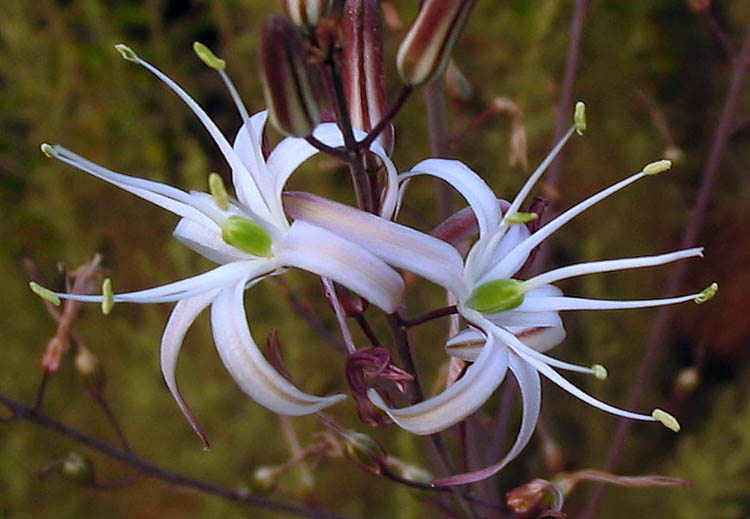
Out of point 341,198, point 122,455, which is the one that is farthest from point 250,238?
point 341,198

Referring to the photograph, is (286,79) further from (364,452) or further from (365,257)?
(364,452)

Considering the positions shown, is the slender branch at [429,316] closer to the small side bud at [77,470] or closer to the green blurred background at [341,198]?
the small side bud at [77,470]

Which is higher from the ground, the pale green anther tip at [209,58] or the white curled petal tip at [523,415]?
the pale green anther tip at [209,58]

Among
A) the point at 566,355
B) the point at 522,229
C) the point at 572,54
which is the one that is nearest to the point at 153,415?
the point at 566,355

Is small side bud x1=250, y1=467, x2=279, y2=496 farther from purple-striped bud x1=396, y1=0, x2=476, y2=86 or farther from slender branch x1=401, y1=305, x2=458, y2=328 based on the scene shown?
purple-striped bud x1=396, y1=0, x2=476, y2=86

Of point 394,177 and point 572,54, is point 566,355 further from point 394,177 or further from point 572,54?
point 394,177

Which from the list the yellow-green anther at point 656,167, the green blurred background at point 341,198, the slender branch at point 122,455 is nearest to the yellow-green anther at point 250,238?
the yellow-green anther at point 656,167

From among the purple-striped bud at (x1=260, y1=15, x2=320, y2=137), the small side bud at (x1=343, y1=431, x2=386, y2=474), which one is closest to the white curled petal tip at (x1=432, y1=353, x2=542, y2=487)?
the small side bud at (x1=343, y1=431, x2=386, y2=474)

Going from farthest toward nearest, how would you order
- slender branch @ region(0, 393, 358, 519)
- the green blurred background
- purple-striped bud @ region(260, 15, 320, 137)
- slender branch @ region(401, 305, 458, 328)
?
the green blurred background < slender branch @ region(0, 393, 358, 519) < slender branch @ region(401, 305, 458, 328) < purple-striped bud @ region(260, 15, 320, 137)
